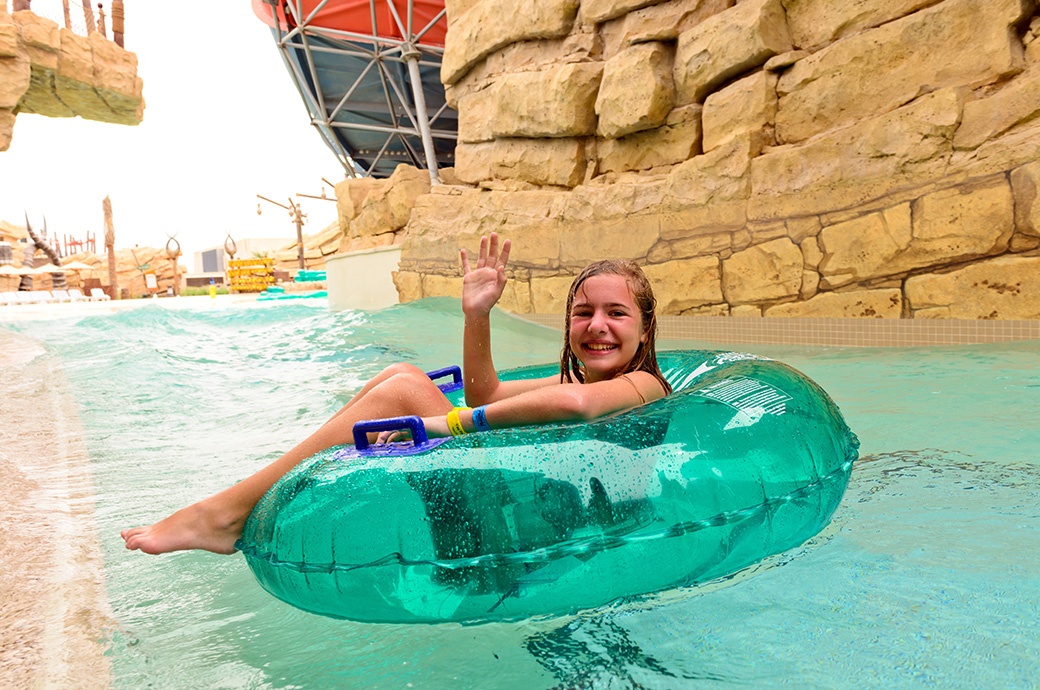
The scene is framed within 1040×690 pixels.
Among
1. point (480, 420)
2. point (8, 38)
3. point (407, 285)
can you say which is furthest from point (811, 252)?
point (8, 38)

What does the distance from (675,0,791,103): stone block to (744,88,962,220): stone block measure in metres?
0.84

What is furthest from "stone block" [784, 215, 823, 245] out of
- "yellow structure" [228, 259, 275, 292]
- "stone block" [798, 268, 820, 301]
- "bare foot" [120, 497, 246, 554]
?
"yellow structure" [228, 259, 275, 292]

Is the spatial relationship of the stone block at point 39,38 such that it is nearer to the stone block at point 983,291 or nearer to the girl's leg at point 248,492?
the stone block at point 983,291

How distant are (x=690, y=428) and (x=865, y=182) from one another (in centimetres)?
464

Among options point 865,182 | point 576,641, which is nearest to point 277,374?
point 865,182

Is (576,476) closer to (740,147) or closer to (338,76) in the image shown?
(740,147)

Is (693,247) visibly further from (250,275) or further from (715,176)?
(250,275)

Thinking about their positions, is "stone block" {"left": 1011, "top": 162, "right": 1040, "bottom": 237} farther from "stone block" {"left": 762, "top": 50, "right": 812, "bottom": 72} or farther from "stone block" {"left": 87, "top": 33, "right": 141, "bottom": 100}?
"stone block" {"left": 87, "top": 33, "right": 141, "bottom": 100}

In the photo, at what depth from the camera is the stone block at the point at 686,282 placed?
6.48m

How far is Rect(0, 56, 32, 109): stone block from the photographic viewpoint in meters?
11.6

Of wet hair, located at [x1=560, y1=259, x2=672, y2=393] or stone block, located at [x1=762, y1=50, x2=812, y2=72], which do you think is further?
stone block, located at [x1=762, y1=50, x2=812, y2=72]

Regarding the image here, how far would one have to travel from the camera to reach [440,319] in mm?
8734

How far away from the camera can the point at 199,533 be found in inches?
71.6

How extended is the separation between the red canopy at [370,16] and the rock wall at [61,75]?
289 centimetres
